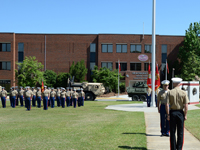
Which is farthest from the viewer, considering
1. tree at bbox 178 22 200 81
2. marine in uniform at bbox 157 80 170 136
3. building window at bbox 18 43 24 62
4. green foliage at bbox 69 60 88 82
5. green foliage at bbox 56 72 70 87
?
building window at bbox 18 43 24 62

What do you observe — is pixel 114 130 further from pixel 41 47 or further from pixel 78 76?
pixel 41 47

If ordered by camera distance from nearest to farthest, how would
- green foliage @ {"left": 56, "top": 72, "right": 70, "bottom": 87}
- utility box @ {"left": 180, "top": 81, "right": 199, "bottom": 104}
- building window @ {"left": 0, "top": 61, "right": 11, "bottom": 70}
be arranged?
utility box @ {"left": 180, "top": 81, "right": 199, "bottom": 104}, green foliage @ {"left": 56, "top": 72, "right": 70, "bottom": 87}, building window @ {"left": 0, "top": 61, "right": 11, "bottom": 70}

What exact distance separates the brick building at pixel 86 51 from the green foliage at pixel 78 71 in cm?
Result: 223

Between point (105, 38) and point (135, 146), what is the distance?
159 feet

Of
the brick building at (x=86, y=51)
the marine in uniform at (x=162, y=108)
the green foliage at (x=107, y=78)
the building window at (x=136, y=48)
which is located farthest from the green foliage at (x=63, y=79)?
the marine in uniform at (x=162, y=108)

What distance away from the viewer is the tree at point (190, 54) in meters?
51.2

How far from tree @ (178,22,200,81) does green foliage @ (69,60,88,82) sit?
17480mm

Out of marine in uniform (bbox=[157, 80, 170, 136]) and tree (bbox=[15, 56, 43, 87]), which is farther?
tree (bbox=[15, 56, 43, 87])

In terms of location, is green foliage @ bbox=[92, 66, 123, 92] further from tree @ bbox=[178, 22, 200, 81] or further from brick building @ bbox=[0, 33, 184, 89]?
tree @ bbox=[178, 22, 200, 81]

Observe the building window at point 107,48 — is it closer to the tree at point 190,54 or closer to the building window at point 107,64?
the building window at point 107,64

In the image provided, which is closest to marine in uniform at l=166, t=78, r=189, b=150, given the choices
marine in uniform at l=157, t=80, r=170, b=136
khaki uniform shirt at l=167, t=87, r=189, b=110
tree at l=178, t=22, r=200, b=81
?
khaki uniform shirt at l=167, t=87, r=189, b=110

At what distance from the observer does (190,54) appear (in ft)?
171

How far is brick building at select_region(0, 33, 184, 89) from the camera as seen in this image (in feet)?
181

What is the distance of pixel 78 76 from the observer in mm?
53344
